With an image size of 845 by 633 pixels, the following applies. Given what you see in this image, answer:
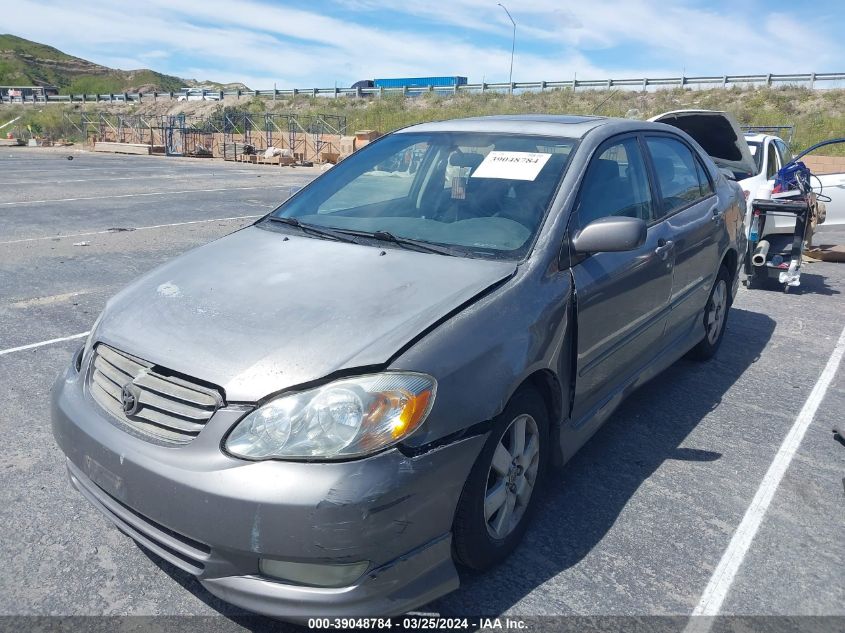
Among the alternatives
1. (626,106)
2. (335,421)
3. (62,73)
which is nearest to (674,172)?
(335,421)

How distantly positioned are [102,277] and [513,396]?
5.83 meters

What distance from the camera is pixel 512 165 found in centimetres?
344

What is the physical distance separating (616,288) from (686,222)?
4.16 ft

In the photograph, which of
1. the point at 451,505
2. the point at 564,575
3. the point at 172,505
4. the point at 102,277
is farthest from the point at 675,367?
the point at 102,277

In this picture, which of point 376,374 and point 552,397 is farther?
point 552,397

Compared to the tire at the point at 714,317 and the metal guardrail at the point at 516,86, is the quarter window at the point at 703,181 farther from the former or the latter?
the metal guardrail at the point at 516,86

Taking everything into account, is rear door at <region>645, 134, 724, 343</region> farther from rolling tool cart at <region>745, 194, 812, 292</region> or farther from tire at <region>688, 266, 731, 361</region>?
rolling tool cart at <region>745, 194, 812, 292</region>

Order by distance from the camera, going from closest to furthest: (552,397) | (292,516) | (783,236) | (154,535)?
(292,516), (154,535), (552,397), (783,236)

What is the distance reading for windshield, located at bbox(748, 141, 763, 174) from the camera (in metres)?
9.04

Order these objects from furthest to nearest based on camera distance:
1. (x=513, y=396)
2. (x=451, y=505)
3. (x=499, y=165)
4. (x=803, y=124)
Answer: (x=803, y=124), (x=499, y=165), (x=513, y=396), (x=451, y=505)

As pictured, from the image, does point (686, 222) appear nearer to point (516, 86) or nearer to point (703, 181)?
point (703, 181)

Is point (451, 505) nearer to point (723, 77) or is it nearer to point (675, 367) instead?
point (675, 367)

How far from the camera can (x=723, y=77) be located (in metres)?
46.4

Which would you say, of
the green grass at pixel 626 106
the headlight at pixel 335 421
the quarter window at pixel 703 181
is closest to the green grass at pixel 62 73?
the green grass at pixel 626 106
